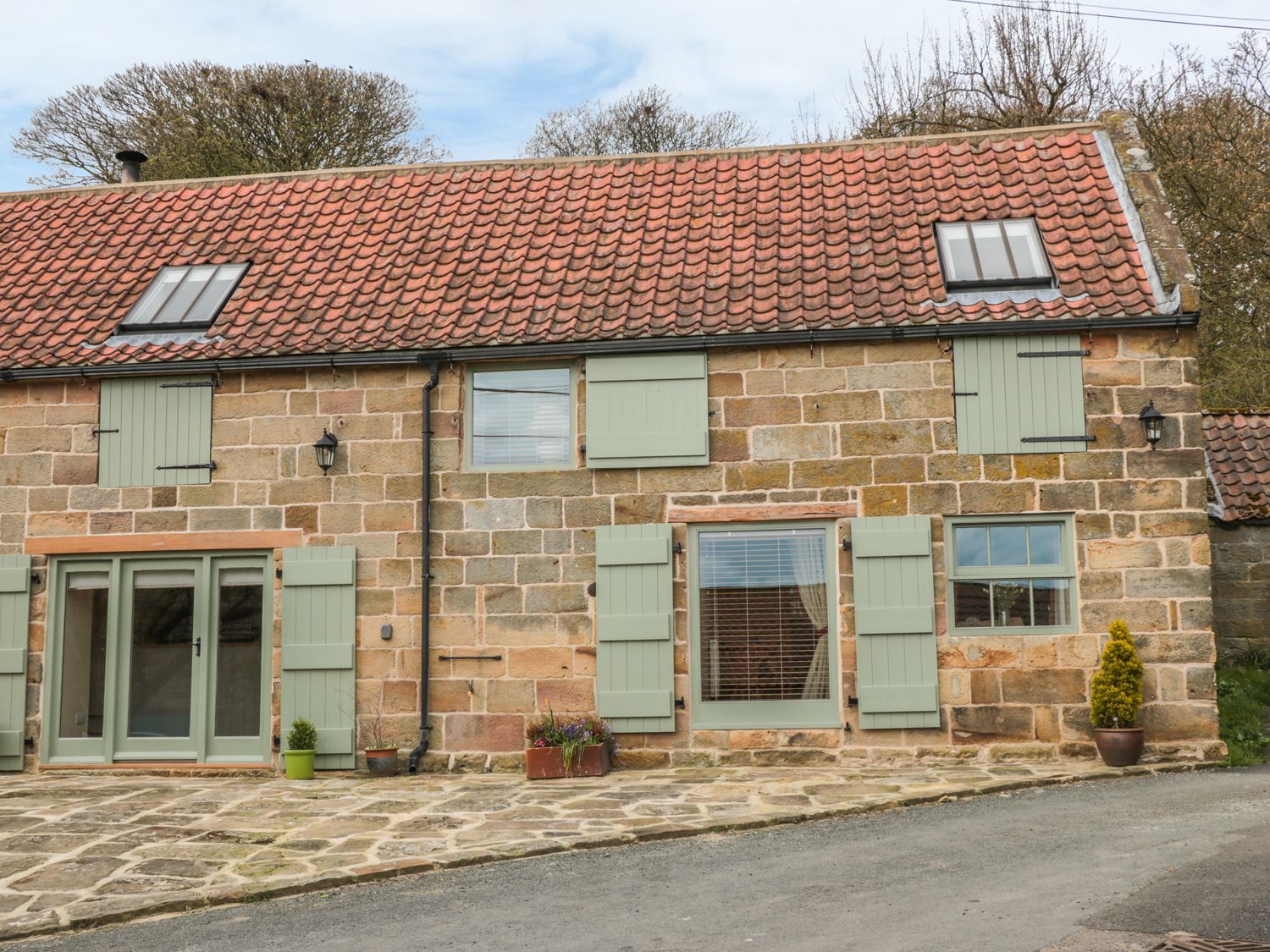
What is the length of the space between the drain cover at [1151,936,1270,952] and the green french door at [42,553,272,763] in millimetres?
7787

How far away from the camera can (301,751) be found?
1060 cm

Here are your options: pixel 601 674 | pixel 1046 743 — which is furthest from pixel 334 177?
pixel 1046 743

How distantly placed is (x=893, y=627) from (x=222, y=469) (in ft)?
19.2

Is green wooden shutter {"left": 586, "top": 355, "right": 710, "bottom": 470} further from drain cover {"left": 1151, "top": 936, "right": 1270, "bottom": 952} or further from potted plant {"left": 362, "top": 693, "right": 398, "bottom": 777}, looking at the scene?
drain cover {"left": 1151, "top": 936, "right": 1270, "bottom": 952}

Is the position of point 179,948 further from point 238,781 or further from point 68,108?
point 68,108

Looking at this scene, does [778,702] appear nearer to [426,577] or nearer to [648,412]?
[648,412]

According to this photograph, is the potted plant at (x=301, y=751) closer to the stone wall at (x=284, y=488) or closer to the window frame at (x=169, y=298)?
the stone wall at (x=284, y=488)

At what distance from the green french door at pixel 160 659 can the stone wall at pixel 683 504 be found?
0.98ft

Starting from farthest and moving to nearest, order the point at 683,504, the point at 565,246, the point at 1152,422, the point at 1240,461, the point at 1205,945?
the point at 1240,461 → the point at 565,246 → the point at 683,504 → the point at 1152,422 → the point at 1205,945

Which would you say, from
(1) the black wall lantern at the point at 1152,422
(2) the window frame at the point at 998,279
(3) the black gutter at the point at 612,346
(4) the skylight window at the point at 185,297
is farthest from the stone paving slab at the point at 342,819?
(4) the skylight window at the point at 185,297

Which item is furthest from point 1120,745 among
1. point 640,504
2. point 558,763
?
point 558,763

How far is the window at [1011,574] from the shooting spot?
10.3 meters

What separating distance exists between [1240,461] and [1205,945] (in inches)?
402

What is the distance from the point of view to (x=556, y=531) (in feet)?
35.5
